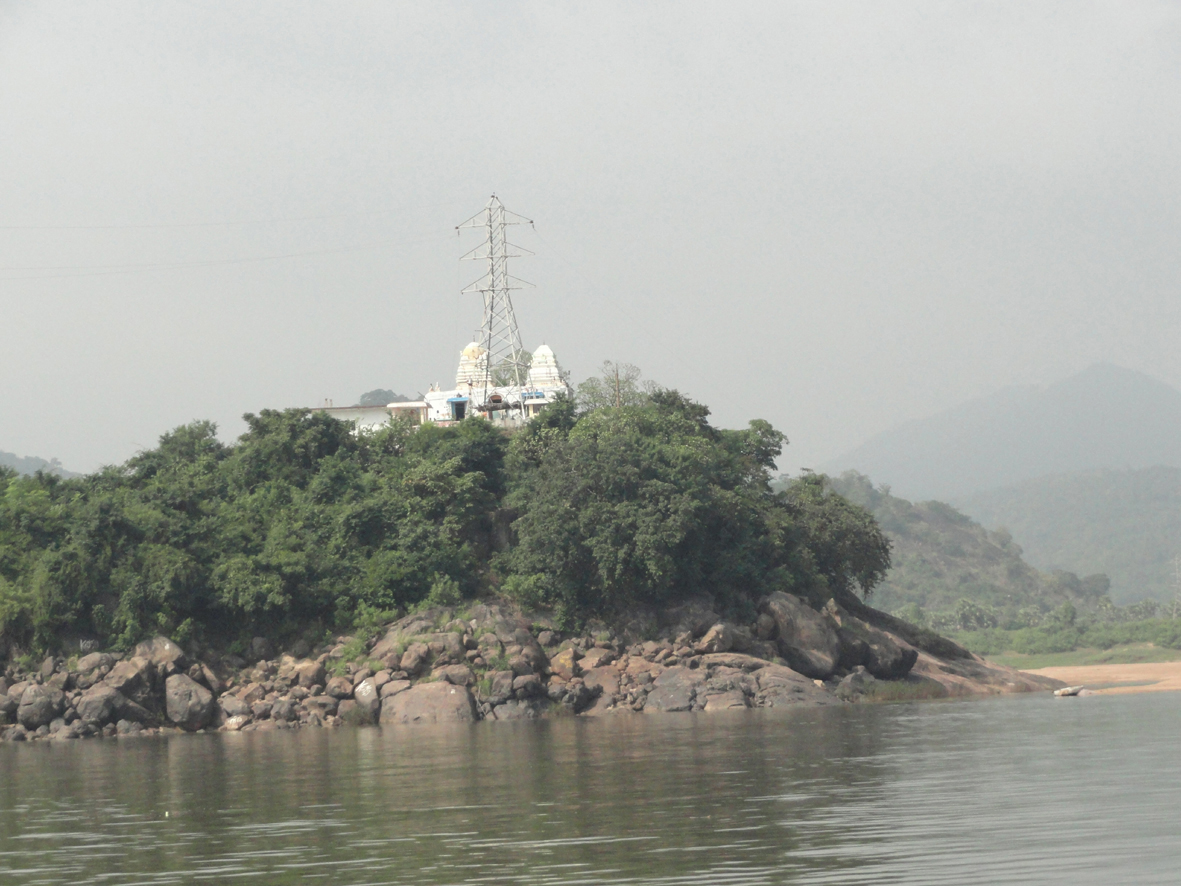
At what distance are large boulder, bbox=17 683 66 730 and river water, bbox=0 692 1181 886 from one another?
23.7 feet

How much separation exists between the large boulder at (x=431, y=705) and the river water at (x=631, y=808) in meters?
6.37

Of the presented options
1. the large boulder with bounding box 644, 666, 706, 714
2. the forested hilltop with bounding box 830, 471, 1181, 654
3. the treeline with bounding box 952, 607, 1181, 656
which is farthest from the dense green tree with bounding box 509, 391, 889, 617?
the forested hilltop with bounding box 830, 471, 1181, 654

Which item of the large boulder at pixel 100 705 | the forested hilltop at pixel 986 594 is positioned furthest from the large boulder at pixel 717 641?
the forested hilltop at pixel 986 594

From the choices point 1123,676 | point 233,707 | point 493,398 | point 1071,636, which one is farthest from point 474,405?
point 1071,636

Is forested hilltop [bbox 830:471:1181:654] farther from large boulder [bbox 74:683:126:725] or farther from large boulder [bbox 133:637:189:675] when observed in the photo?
large boulder [bbox 74:683:126:725]

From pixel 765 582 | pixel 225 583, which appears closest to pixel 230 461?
pixel 225 583

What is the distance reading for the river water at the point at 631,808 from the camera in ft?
50.1

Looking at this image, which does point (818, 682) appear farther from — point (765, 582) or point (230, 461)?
point (230, 461)

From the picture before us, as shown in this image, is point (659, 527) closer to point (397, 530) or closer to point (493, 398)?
point (397, 530)

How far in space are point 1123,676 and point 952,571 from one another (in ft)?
233

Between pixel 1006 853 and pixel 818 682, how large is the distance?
104ft

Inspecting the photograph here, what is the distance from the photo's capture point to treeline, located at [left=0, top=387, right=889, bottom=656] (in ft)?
149

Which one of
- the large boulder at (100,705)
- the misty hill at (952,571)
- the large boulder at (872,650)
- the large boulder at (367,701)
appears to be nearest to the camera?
the large boulder at (100,705)

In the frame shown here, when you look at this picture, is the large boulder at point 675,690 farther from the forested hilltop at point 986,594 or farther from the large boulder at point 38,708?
the forested hilltop at point 986,594
